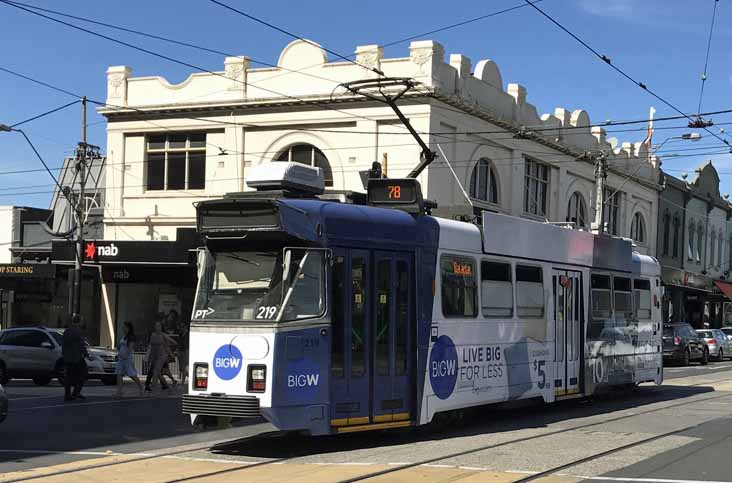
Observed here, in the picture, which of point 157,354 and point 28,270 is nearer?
point 157,354

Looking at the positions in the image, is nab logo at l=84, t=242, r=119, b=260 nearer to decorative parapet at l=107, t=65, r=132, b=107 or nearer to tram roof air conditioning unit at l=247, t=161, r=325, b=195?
decorative parapet at l=107, t=65, r=132, b=107

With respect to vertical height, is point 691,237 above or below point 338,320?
above

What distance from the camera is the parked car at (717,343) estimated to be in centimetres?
3981

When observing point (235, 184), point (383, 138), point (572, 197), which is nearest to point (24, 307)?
point (235, 184)

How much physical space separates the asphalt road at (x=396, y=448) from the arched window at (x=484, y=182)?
16884mm

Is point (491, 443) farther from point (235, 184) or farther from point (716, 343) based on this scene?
point (716, 343)

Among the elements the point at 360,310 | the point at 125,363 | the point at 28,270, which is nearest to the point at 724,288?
the point at 28,270

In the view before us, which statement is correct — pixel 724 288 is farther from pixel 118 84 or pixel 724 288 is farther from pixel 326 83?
pixel 118 84

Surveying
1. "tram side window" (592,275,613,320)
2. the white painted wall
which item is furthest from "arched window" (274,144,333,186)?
"tram side window" (592,275,613,320)

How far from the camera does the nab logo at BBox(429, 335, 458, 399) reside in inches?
523

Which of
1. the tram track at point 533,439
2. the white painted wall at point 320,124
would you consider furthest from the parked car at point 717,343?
the tram track at point 533,439

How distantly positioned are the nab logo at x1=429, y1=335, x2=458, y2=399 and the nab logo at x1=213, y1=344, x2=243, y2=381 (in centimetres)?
305

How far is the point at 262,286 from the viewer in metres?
11.5

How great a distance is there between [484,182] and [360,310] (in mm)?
24157
